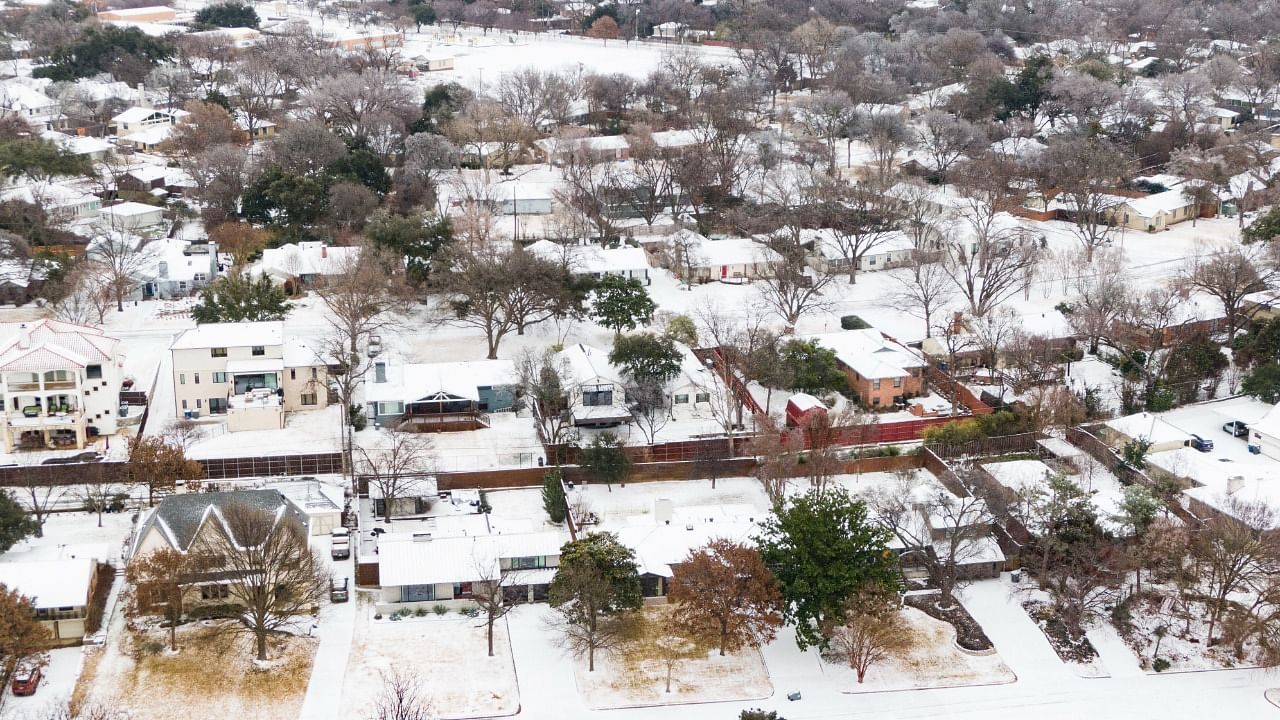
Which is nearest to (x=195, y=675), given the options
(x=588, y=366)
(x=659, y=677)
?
(x=659, y=677)

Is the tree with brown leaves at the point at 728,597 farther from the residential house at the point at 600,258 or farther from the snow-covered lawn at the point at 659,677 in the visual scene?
the residential house at the point at 600,258

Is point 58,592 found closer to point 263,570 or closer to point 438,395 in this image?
point 263,570

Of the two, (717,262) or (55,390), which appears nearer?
(55,390)

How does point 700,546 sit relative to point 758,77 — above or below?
below

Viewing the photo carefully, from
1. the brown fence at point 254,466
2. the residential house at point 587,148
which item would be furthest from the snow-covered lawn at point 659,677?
the residential house at point 587,148

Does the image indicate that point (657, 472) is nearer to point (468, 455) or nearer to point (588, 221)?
point (468, 455)

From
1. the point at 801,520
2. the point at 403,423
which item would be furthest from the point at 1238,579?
the point at 403,423
